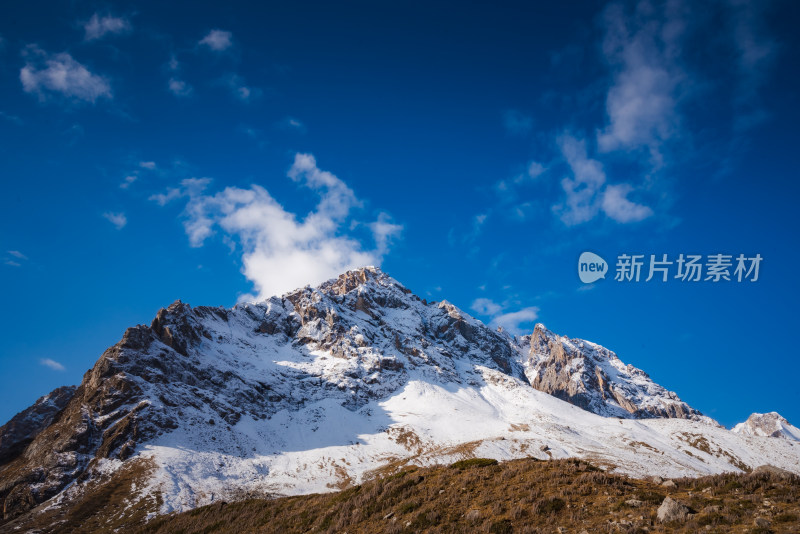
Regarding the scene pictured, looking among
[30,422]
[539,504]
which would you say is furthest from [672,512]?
[30,422]

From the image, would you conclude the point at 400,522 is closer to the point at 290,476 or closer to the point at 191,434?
the point at 290,476

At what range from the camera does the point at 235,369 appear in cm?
15762

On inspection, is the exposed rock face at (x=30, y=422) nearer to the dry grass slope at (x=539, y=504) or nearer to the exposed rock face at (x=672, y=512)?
the dry grass slope at (x=539, y=504)

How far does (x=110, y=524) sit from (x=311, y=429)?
77942mm

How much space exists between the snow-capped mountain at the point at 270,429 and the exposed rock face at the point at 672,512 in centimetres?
8164

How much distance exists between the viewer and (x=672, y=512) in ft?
48.4

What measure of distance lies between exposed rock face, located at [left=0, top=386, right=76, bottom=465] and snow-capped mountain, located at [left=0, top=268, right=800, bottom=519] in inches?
17.7

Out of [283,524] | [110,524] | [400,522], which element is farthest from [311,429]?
[400,522]

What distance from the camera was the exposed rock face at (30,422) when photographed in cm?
9731

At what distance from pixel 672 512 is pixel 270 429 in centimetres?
13249

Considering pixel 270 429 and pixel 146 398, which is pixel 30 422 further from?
pixel 270 429

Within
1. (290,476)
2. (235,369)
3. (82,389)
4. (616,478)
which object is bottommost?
(290,476)

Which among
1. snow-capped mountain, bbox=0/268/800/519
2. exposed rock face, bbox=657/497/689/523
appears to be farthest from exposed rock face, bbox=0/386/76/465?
exposed rock face, bbox=657/497/689/523

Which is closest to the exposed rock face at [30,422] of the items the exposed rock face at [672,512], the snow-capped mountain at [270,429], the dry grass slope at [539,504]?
the snow-capped mountain at [270,429]
